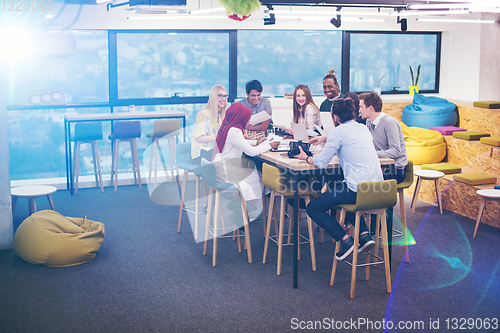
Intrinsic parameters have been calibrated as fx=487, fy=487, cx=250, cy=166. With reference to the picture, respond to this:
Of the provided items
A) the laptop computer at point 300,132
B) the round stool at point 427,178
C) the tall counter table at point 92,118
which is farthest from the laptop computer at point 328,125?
the tall counter table at point 92,118

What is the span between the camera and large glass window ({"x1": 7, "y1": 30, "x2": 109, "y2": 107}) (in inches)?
288

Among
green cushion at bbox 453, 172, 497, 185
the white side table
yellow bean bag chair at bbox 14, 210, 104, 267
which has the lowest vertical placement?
yellow bean bag chair at bbox 14, 210, 104, 267

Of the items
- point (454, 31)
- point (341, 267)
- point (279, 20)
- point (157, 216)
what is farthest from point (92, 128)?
point (454, 31)

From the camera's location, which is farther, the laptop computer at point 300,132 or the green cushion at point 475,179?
the green cushion at point 475,179

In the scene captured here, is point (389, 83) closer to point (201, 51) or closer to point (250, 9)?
point (201, 51)

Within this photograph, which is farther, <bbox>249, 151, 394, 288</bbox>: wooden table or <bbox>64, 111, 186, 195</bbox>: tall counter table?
<bbox>64, 111, 186, 195</bbox>: tall counter table

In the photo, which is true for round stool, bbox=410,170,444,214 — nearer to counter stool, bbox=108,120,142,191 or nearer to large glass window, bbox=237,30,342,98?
large glass window, bbox=237,30,342,98

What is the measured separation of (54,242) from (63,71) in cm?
410

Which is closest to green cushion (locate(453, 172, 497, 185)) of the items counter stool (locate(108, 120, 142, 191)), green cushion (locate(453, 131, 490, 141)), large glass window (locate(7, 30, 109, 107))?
green cushion (locate(453, 131, 490, 141))

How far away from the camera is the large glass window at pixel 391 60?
8.84 meters

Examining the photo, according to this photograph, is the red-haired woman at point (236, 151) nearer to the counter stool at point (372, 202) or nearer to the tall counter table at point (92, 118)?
the counter stool at point (372, 202)

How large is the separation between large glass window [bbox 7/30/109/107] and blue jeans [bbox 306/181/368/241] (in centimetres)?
507

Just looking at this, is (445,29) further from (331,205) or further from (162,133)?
(331,205)

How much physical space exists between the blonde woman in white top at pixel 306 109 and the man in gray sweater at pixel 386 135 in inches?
36.8
